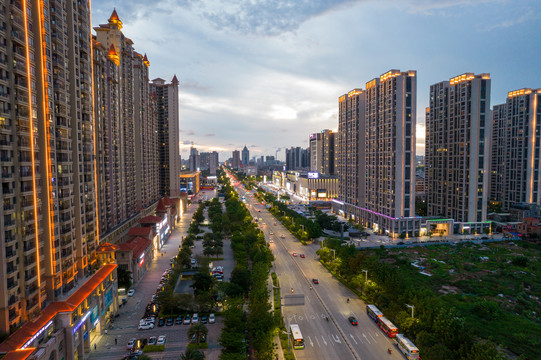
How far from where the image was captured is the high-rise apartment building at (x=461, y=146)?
11244 centimetres

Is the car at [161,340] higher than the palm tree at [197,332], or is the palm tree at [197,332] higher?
the palm tree at [197,332]

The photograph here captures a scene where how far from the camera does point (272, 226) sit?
446ft

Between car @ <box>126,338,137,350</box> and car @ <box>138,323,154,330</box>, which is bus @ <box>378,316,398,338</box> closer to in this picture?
car @ <box>138,323,154,330</box>

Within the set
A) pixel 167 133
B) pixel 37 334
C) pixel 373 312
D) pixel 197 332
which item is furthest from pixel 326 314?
pixel 167 133

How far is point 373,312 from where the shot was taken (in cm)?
Answer: 5328

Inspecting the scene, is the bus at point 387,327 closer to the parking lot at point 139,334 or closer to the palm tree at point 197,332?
the parking lot at point 139,334

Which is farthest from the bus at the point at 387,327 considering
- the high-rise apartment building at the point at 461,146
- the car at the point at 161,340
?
the high-rise apartment building at the point at 461,146

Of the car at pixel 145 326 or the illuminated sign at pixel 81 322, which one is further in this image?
the car at pixel 145 326

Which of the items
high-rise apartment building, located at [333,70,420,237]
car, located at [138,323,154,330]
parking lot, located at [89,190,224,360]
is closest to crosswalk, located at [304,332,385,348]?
parking lot, located at [89,190,224,360]

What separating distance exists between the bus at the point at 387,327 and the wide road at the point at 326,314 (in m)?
0.77

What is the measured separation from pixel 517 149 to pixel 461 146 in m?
44.0

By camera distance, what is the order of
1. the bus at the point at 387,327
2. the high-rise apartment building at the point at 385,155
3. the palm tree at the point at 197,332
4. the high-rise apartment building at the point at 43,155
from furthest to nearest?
the high-rise apartment building at the point at 385,155 → the bus at the point at 387,327 → the palm tree at the point at 197,332 → the high-rise apartment building at the point at 43,155

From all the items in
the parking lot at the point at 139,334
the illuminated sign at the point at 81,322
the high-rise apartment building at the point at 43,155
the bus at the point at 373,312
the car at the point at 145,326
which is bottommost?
the parking lot at the point at 139,334

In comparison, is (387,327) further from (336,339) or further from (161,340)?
(161,340)
